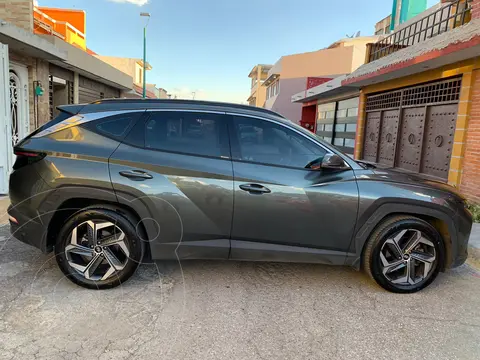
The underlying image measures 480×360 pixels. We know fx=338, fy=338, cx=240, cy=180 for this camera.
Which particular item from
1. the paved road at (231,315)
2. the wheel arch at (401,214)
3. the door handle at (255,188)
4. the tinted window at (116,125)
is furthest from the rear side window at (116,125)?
the wheel arch at (401,214)

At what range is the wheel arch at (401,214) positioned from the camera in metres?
3.31

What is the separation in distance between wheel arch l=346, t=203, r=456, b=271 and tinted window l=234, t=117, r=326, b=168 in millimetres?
809

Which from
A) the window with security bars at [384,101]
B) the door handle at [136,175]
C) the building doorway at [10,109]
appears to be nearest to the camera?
the door handle at [136,175]

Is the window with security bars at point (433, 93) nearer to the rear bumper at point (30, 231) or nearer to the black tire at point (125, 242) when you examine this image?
the black tire at point (125, 242)

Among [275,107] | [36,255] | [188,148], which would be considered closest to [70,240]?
[36,255]

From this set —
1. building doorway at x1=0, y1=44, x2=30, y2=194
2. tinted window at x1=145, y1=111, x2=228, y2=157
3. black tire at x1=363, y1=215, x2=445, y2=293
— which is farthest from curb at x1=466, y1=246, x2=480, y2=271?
building doorway at x1=0, y1=44, x2=30, y2=194

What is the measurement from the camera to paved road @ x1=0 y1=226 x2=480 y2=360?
97.7 inches

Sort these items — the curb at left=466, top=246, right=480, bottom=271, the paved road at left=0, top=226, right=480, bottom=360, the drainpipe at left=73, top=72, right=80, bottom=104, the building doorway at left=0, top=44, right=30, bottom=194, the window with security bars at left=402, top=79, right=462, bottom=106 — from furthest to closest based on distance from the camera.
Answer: the drainpipe at left=73, top=72, right=80, bottom=104 < the window with security bars at left=402, top=79, right=462, bottom=106 < the building doorway at left=0, top=44, right=30, bottom=194 < the curb at left=466, top=246, right=480, bottom=271 < the paved road at left=0, top=226, right=480, bottom=360

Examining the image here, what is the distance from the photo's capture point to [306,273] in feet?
12.4

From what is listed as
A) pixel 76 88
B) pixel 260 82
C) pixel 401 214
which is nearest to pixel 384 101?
pixel 401 214

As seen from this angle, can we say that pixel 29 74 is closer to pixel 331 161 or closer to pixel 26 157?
pixel 26 157

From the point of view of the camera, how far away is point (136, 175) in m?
3.15

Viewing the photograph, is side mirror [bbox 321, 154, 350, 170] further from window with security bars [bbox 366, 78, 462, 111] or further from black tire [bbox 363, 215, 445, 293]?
window with security bars [bbox 366, 78, 462, 111]

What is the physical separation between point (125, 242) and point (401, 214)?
2734mm
